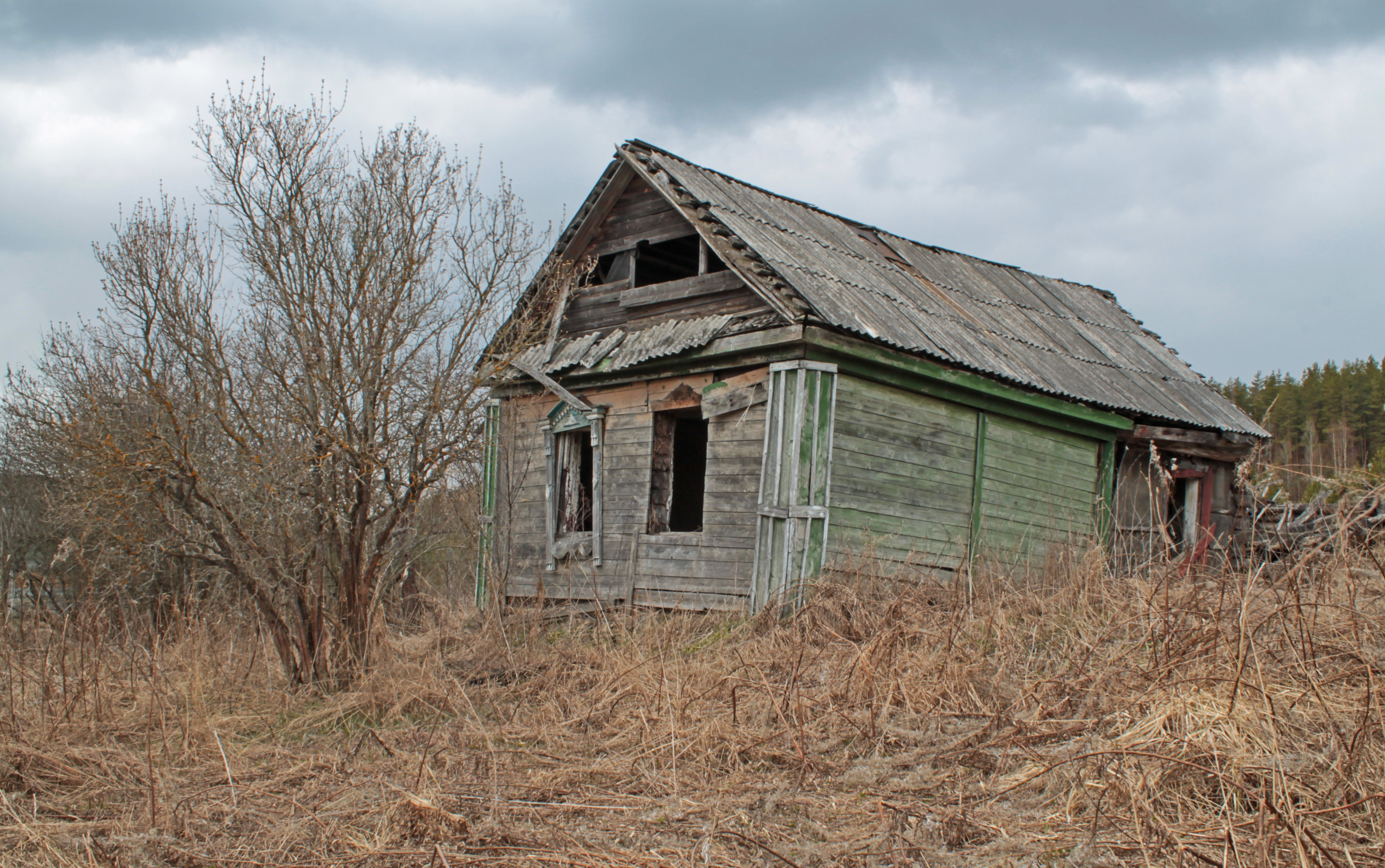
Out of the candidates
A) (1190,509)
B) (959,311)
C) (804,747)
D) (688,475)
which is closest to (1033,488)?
Result: (959,311)

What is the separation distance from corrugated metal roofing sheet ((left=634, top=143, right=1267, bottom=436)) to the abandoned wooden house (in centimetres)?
5

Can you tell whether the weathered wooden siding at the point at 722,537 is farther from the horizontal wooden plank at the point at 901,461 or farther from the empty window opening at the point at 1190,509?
the empty window opening at the point at 1190,509

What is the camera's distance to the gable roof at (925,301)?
936cm

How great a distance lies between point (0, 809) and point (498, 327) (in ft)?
16.4

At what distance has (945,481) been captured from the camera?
32.0 feet

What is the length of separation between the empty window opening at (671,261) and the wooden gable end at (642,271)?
1cm

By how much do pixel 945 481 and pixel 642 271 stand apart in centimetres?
465

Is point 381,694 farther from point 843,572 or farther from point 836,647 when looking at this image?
point 843,572

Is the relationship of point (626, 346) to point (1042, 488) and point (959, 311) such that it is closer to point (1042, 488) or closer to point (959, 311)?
point (959, 311)


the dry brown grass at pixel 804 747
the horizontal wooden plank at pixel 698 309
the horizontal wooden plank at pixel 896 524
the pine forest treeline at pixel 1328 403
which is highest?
the pine forest treeline at pixel 1328 403

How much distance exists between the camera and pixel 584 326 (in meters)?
11.4

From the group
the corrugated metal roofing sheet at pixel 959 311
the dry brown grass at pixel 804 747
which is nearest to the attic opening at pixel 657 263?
the corrugated metal roofing sheet at pixel 959 311

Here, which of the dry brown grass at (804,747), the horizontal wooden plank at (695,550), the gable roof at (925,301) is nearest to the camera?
the dry brown grass at (804,747)

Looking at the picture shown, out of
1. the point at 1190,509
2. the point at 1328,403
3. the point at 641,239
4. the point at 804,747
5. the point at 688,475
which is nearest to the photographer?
the point at 804,747
